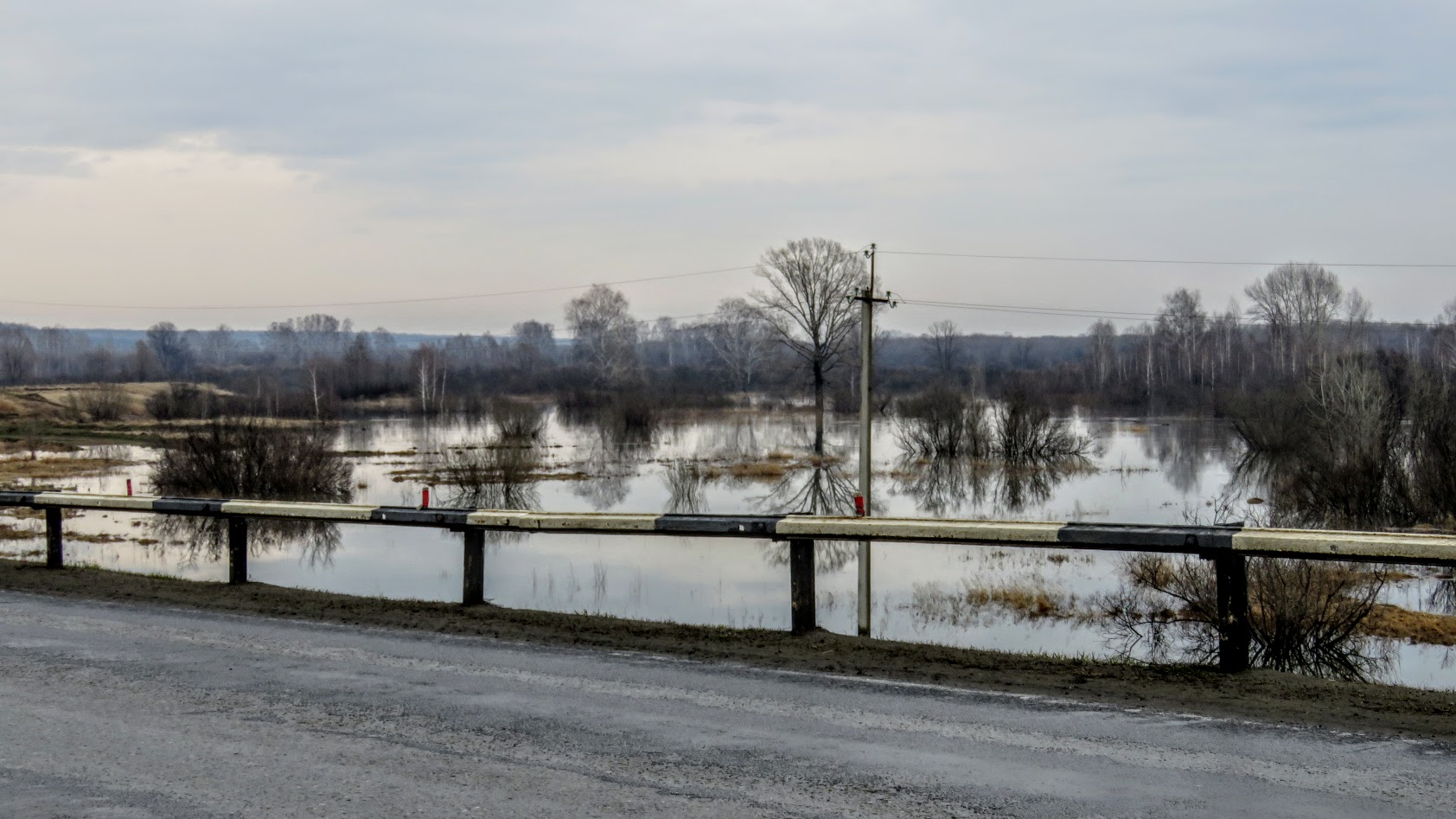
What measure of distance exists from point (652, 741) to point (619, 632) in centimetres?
293

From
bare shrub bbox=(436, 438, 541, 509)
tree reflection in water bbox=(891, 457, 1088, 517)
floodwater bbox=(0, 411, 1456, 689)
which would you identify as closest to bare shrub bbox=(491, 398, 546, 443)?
floodwater bbox=(0, 411, 1456, 689)

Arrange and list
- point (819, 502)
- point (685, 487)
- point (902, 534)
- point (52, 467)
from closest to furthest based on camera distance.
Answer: point (902, 534) < point (819, 502) < point (685, 487) < point (52, 467)

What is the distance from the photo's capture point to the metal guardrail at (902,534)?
715cm

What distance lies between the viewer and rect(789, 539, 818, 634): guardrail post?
28.7ft

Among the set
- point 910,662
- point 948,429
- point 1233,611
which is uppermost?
point 1233,611

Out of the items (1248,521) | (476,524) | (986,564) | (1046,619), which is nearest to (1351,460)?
(1248,521)

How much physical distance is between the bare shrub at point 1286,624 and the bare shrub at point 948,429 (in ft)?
123

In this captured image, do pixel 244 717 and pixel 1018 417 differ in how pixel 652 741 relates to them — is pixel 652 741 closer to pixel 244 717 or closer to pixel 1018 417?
pixel 244 717

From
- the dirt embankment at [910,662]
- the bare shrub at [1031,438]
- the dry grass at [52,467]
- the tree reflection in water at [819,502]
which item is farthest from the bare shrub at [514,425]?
the dirt embankment at [910,662]

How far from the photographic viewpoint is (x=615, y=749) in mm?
5816

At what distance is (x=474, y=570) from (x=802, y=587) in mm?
2931

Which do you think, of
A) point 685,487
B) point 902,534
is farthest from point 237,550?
point 685,487

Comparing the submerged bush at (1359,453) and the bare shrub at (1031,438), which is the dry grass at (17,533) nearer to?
the submerged bush at (1359,453)

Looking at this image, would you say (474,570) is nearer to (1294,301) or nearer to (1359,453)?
(1359,453)
